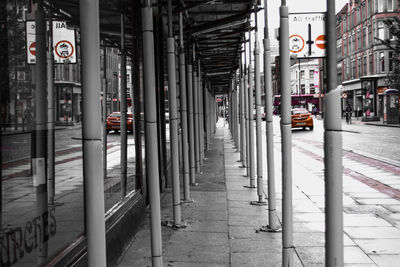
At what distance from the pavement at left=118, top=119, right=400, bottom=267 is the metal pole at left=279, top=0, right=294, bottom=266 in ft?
1.96

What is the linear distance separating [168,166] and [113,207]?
5408 mm

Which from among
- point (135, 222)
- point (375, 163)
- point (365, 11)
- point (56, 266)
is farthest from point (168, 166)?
point (365, 11)

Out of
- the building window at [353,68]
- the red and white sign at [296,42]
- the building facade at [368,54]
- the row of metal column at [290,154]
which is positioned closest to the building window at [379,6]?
the building facade at [368,54]

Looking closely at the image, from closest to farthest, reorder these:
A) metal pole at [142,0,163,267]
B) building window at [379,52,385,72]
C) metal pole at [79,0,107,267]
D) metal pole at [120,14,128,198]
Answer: metal pole at [79,0,107,267] < metal pole at [142,0,163,267] < metal pole at [120,14,128,198] < building window at [379,52,385,72]

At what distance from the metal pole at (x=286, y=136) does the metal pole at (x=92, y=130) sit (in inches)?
94.1

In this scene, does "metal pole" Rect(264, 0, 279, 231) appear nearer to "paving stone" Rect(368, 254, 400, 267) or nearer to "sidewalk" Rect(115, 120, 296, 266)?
"sidewalk" Rect(115, 120, 296, 266)

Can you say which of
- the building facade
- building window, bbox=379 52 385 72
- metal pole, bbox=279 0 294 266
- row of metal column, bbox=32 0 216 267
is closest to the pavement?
metal pole, bbox=279 0 294 266

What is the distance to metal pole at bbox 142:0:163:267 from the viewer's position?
3582 mm

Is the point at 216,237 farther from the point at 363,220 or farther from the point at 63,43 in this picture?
the point at 63,43

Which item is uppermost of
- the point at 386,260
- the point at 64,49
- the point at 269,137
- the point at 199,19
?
the point at 199,19

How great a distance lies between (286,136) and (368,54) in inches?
2384

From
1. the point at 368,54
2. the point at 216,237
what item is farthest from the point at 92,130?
the point at 368,54

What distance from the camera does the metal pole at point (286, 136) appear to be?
416 cm

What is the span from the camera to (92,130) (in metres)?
1.94
